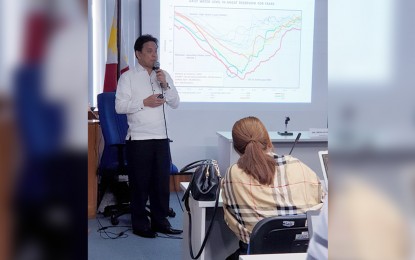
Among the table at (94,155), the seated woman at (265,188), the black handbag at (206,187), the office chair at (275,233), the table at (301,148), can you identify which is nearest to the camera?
the office chair at (275,233)

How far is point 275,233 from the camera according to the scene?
2283 millimetres

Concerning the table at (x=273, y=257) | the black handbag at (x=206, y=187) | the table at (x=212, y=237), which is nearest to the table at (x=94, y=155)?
the table at (x=212, y=237)

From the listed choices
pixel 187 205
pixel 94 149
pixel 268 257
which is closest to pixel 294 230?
pixel 268 257

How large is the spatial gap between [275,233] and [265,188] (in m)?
0.25

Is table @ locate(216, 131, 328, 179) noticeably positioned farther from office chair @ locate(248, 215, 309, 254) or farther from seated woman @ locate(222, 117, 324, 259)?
office chair @ locate(248, 215, 309, 254)

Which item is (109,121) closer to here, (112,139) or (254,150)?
(112,139)

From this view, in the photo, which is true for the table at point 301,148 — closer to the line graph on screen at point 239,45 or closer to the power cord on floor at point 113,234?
the power cord on floor at point 113,234

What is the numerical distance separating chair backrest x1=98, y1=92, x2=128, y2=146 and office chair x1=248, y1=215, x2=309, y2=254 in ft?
8.42

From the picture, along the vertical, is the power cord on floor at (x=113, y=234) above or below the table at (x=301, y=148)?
below

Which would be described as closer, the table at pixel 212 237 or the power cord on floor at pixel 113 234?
the table at pixel 212 237

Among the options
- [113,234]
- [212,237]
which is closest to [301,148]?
[113,234]

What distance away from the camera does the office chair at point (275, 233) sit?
2.27 metres

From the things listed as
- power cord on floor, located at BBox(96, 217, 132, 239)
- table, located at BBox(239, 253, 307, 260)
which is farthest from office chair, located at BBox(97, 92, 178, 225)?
table, located at BBox(239, 253, 307, 260)

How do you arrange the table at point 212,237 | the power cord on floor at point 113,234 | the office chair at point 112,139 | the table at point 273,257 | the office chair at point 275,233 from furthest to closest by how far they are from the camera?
the office chair at point 112,139 < the power cord on floor at point 113,234 < the table at point 212,237 < the office chair at point 275,233 < the table at point 273,257
